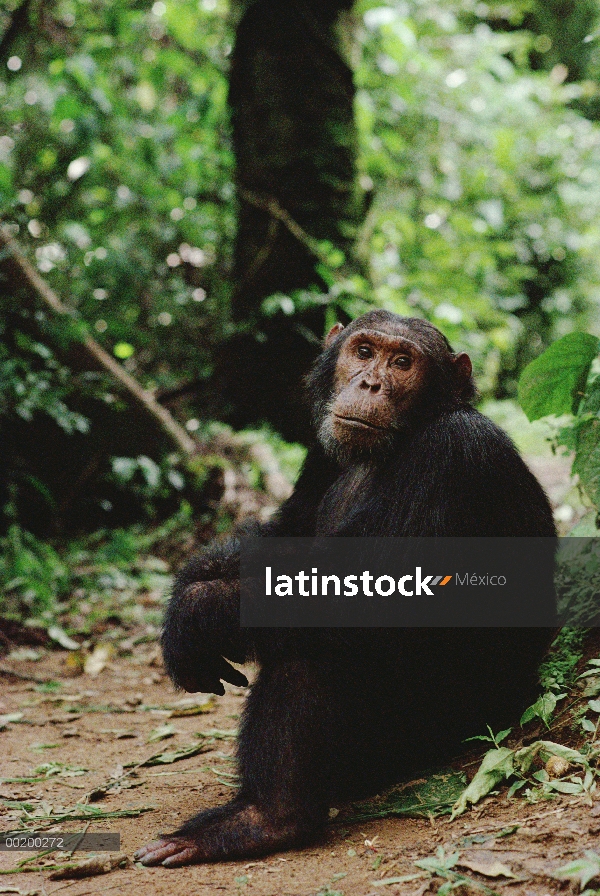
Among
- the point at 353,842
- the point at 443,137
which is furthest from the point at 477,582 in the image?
the point at 443,137

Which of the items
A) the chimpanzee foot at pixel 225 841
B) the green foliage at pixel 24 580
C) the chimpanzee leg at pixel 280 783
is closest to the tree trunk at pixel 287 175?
the green foliage at pixel 24 580

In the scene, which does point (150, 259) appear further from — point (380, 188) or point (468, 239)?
point (468, 239)

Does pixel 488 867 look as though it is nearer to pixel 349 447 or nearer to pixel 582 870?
pixel 582 870

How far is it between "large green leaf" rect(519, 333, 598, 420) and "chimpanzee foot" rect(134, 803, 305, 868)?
2039 mm

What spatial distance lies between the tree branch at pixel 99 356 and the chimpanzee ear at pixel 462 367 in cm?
387

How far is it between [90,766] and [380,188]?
8.04 metres

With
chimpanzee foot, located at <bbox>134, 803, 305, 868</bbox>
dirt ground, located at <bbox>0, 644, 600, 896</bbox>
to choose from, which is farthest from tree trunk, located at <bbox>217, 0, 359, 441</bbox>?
chimpanzee foot, located at <bbox>134, 803, 305, 868</bbox>

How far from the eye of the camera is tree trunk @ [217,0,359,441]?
27.5ft

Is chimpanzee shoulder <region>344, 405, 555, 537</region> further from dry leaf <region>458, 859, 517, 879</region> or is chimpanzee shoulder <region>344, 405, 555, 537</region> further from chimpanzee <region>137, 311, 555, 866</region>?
dry leaf <region>458, 859, 517, 879</region>

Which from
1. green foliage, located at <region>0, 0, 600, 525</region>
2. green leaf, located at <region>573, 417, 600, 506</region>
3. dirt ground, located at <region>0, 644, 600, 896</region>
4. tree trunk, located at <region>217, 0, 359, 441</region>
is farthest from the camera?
tree trunk, located at <region>217, 0, 359, 441</region>

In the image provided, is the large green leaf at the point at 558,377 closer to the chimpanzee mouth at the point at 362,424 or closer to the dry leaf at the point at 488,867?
the chimpanzee mouth at the point at 362,424

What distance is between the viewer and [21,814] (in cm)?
306

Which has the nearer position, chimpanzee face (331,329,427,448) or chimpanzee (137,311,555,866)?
chimpanzee (137,311,555,866)

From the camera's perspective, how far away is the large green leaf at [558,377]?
3.49 meters
